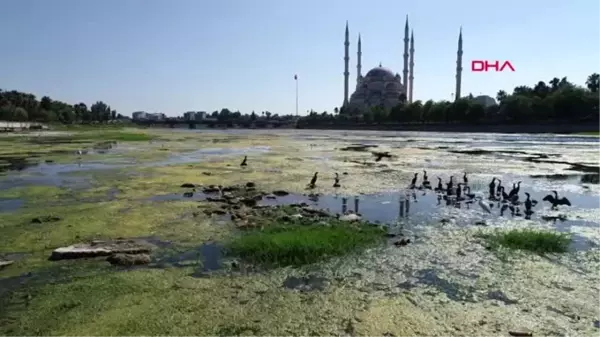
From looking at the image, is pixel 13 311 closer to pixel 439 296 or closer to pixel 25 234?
pixel 25 234

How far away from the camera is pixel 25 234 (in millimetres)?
12508

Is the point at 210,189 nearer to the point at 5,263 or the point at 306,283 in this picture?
the point at 5,263

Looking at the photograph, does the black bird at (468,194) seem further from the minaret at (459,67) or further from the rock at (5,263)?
the minaret at (459,67)

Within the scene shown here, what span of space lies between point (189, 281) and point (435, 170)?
22955mm

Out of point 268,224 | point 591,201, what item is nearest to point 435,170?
point 591,201

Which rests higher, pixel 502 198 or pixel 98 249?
pixel 98 249

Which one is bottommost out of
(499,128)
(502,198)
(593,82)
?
(499,128)

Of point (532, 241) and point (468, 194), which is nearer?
point (532, 241)

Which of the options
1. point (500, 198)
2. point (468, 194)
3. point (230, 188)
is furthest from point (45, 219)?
point (500, 198)

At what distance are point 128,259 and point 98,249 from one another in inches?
44.0

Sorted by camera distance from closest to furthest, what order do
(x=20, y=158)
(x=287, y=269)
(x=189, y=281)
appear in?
(x=189, y=281), (x=287, y=269), (x=20, y=158)

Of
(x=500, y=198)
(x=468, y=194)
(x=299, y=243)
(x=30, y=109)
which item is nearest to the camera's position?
(x=299, y=243)

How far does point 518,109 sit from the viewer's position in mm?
109875

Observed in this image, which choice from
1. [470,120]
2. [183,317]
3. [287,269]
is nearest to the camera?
[183,317]
